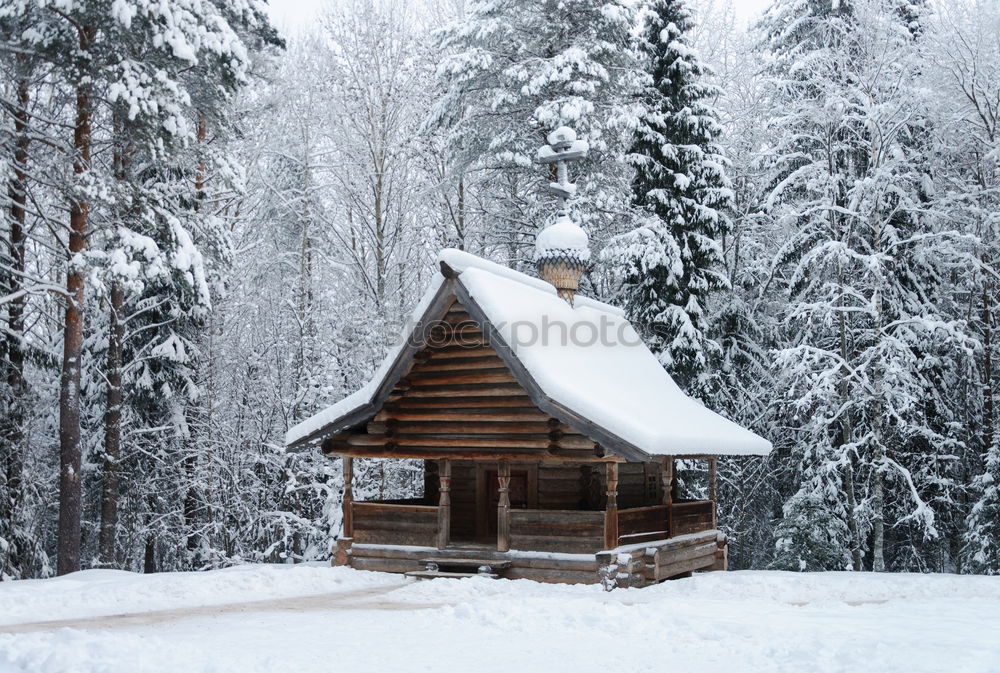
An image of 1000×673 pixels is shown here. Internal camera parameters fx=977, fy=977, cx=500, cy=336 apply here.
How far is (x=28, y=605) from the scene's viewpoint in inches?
506

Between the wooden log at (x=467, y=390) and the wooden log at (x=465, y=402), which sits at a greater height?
the wooden log at (x=467, y=390)

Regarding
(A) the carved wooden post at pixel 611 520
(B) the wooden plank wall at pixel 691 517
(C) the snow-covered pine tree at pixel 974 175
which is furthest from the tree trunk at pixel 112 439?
(C) the snow-covered pine tree at pixel 974 175

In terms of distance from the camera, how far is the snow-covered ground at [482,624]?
9.63 meters

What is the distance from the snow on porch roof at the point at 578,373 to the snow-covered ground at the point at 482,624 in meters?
2.62

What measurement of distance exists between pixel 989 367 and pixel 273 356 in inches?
773

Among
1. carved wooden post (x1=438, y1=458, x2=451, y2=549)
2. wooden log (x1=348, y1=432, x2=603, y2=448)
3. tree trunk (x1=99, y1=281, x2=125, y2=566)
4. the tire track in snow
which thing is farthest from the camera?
tree trunk (x1=99, y1=281, x2=125, y2=566)

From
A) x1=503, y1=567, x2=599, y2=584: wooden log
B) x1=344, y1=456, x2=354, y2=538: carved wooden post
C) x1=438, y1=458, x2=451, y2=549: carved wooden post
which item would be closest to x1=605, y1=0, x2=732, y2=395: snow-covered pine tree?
x1=438, y1=458, x2=451, y2=549: carved wooden post

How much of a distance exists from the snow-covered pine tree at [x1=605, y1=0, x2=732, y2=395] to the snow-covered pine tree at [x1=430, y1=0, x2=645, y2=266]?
2.48 feet

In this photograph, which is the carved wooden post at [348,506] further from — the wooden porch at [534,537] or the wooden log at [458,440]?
the wooden log at [458,440]

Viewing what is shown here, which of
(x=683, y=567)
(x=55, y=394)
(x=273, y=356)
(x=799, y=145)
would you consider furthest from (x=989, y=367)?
(x=55, y=394)

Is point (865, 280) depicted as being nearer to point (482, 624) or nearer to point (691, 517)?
point (691, 517)

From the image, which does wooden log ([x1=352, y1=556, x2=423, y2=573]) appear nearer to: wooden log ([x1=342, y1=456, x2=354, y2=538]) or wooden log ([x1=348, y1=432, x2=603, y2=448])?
wooden log ([x1=342, y1=456, x2=354, y2=538])

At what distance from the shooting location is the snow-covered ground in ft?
31.6

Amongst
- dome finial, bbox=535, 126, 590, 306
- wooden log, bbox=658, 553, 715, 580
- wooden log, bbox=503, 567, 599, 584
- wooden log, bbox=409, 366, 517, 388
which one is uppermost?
dome finial, bbox=535, 126, 590, 306
